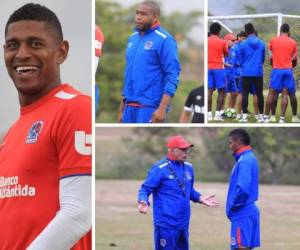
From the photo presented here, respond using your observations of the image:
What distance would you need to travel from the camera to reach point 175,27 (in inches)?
132

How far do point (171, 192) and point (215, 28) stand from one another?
3.16 ft

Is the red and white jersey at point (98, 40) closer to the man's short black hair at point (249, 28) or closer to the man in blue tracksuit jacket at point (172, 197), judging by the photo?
A: the man in blue tracksuit jacket at point (172, 197)

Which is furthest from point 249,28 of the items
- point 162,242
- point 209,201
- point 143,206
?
point 162,242

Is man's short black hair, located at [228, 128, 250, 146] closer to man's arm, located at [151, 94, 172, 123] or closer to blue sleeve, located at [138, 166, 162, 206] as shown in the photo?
man's arm, located at [151, 94, 172, 123]

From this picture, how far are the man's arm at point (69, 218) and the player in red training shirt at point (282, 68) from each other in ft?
3.55

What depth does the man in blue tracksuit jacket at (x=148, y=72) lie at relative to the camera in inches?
131

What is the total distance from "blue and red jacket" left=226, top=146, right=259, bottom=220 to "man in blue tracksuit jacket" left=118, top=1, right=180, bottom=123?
0.49 m

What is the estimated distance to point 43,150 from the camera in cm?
258

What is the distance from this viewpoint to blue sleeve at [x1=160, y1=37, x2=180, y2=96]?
3324 millimetres

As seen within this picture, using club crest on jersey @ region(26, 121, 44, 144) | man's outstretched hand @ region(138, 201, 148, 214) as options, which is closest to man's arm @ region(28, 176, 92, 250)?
club crest on jersey @ region(26, 121, 44, 144)

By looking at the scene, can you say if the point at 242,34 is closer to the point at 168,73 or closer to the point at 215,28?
the point at 215,28

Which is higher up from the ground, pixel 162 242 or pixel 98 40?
pixel 98 40

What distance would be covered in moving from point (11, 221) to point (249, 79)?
4.68ft

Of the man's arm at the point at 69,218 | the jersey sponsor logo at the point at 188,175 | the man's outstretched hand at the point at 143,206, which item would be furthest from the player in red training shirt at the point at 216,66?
the man's arm at the point at 69,218
